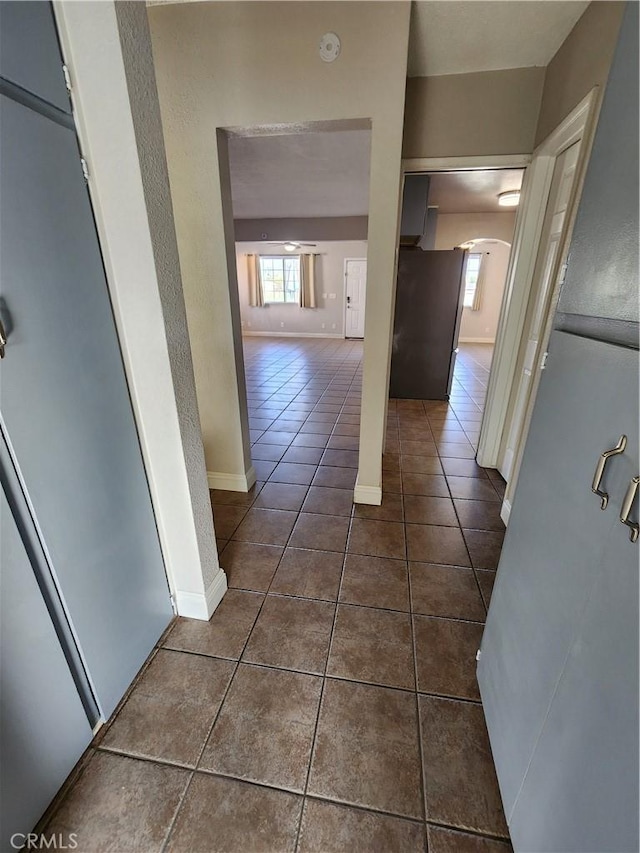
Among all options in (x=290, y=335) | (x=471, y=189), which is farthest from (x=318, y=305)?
(x=471, y=189)

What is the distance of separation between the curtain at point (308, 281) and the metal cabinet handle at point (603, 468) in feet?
32.3

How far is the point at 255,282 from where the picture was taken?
10.0 metres

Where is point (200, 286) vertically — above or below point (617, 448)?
above

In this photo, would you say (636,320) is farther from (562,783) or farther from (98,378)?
(98,378)

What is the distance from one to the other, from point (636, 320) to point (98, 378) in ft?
4.14

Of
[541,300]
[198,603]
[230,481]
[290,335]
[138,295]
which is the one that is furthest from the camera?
[290,335]

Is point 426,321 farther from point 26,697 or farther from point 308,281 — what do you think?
point 308,281

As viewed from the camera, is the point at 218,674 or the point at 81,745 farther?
the point at 218,674

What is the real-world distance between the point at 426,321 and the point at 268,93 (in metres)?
3.07

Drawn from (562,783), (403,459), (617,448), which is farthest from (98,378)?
(403,459)

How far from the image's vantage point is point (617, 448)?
622 mm

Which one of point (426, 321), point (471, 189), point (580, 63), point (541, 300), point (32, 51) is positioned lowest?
point (426, 321)

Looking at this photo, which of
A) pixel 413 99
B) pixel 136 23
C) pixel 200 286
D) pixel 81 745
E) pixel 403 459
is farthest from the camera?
pixel 403 459

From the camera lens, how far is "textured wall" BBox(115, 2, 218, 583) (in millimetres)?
974
